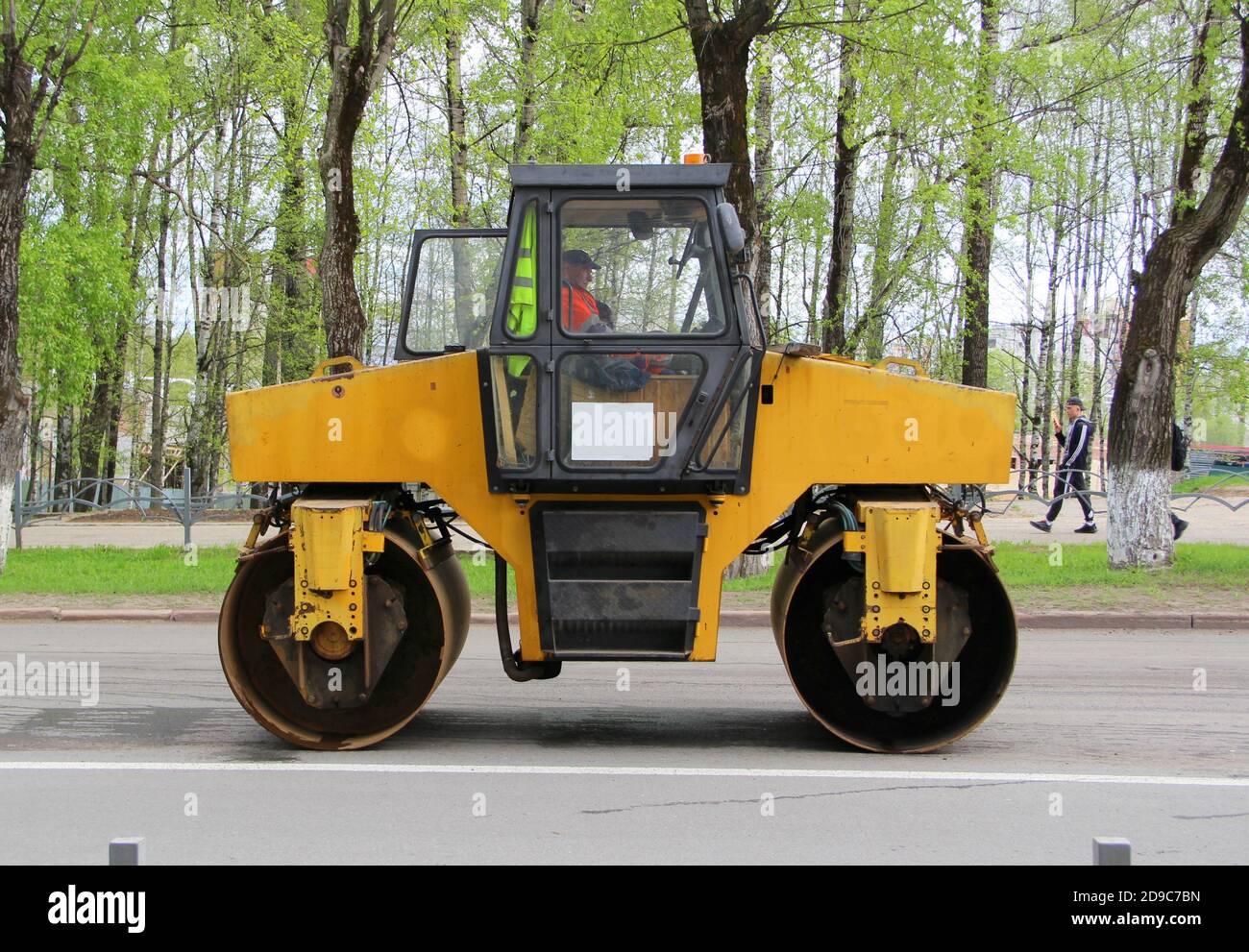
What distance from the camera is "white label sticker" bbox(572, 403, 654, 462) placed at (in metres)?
6.31

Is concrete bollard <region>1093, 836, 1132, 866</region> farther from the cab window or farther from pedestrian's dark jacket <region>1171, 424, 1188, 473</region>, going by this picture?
→ pedestrian's dark jacket <region>1171, 424, 1188, 473</region>

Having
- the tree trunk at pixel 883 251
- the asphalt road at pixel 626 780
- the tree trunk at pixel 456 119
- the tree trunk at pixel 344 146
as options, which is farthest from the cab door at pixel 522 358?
the tree trunk at pixel 883 251

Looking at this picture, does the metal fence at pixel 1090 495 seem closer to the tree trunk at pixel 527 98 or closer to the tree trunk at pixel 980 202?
the tree trunk at pixel 980 202

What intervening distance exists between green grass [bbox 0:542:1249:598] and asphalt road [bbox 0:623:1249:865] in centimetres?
472

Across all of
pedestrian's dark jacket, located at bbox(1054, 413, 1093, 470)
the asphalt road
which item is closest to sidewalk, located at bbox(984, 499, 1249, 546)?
pedestrian's dark jacket, located at bbox(1054, 413, 1093, 470)

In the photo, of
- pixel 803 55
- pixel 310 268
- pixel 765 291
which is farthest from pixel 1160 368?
pixel 310 268

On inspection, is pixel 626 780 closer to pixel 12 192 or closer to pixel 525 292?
pixel 525 292

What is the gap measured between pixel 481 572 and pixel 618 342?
8.95 metres

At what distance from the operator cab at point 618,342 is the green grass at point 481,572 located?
6.07 m

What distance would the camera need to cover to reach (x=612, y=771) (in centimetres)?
621

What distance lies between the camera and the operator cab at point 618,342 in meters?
6.29

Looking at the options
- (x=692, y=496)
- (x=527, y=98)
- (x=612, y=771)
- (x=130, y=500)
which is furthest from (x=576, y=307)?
(x=130, y=500)
